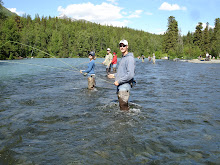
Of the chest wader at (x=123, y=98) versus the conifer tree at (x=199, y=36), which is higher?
the conifer tree at (x=199, y=36)

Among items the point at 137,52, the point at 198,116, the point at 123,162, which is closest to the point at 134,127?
the point at 123,162

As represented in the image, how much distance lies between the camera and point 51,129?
5.82 metres

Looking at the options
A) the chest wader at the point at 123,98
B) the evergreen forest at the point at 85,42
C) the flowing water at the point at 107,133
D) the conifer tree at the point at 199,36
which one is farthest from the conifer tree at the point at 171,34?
the chest wader at the point at 123,98

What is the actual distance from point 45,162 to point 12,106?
5.25m

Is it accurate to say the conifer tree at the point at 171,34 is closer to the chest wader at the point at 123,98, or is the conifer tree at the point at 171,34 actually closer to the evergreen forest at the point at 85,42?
the evergreen forest at the point at 85,42

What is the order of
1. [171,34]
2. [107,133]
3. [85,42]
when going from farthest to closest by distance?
[85,42] < [171,34] < [107,133]

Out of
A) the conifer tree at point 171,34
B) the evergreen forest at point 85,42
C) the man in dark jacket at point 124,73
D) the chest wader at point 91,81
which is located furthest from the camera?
the conifer tree at point 171,34

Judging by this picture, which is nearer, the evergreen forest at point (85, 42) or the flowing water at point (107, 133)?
the flowing water at point (107, 133)

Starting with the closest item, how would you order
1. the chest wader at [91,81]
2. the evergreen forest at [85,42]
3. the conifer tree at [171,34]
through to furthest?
the chest wader at [91,81]
the evergreen forest at [85,42]
the conifer tree at [171,34]

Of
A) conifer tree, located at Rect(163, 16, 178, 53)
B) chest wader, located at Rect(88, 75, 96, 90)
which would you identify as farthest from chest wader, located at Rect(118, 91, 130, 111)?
conifer tree, located at Rect(163, 16, 178, 53)

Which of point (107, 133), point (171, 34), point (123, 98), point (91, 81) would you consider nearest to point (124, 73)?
point (123, 98)

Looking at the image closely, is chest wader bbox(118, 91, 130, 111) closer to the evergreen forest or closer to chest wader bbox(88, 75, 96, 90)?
chest wader bbox(88, 75, 96, 90)

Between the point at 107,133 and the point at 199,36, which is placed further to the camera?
the point at 199,36

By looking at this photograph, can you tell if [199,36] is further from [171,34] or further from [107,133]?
[107,133]
